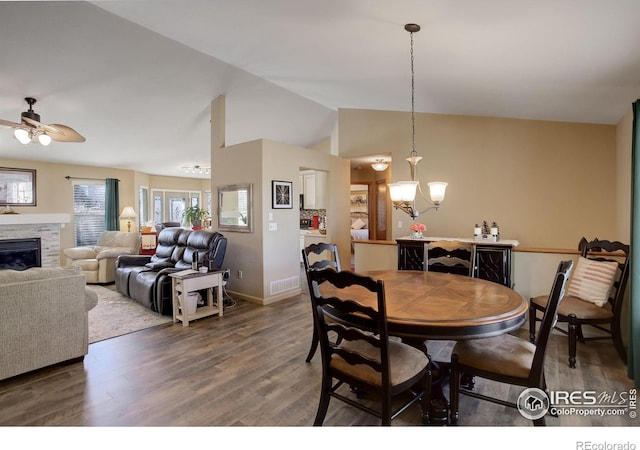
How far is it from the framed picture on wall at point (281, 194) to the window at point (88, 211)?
17.9ft

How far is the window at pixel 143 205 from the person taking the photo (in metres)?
8.92

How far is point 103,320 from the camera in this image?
12.6 ft

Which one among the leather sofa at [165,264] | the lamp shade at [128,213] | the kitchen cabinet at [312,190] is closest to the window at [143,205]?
the lamp shade at [128,213]

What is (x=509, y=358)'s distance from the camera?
186cm

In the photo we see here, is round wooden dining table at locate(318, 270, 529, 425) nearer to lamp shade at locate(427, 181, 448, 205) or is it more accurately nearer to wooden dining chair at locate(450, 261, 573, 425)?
wooden dining chair at locate(450, 261, 573, 425)

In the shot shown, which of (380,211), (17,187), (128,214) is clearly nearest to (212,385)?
(380,211)

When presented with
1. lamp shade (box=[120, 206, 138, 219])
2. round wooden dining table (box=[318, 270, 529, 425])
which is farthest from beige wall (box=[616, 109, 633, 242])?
lamp shade (box=[120, 206, 138, 219])

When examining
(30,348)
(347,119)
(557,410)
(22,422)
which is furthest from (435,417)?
(347,119)

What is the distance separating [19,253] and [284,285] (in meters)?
4.89

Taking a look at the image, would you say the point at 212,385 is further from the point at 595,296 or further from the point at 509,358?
the point at 595,296

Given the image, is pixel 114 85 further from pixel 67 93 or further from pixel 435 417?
pixel 435 417

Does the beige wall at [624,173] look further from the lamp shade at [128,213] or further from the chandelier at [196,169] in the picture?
the lamp shade at [128,213]

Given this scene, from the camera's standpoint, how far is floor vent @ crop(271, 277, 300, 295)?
15.4 feet

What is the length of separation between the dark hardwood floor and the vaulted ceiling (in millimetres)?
2444
